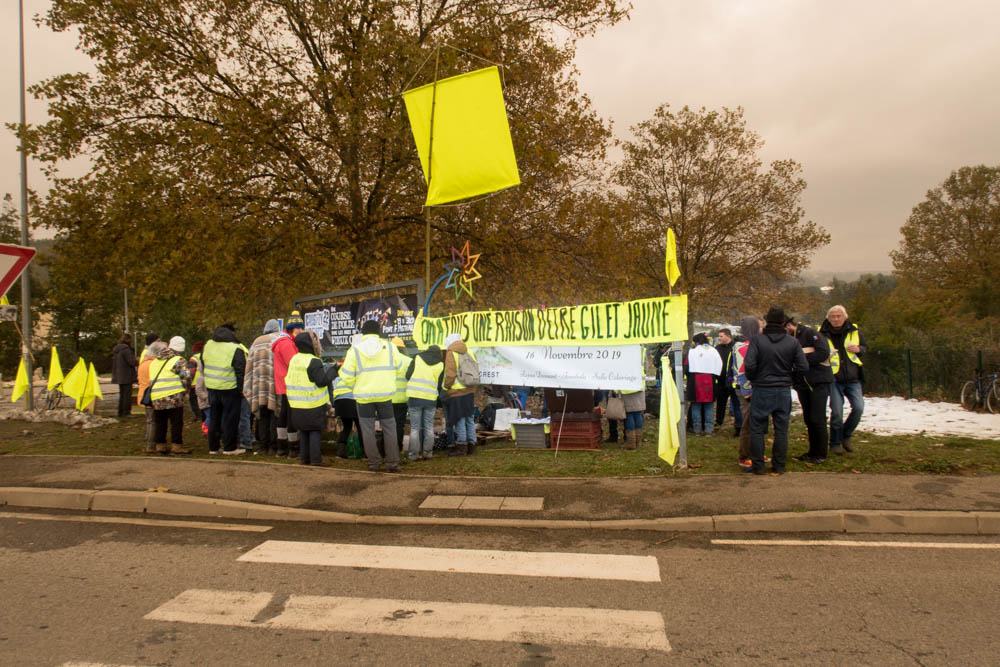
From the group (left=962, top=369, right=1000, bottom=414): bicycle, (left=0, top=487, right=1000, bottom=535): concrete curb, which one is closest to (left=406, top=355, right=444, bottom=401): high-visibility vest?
(left=0, top=487, right=1000, bottom=535): concrete curb

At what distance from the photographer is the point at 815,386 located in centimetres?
812

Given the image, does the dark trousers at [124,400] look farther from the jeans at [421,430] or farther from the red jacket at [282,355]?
the jeans at [421,430]

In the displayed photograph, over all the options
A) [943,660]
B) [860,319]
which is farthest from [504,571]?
[860,319]

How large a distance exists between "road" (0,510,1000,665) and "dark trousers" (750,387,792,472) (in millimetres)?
1958

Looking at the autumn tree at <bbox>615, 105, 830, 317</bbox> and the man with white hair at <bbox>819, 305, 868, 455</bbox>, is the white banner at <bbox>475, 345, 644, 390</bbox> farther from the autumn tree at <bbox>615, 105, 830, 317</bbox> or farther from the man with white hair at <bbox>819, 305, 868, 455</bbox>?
the autumn tree at <bbox>615, 105, 830, 317</bbox>

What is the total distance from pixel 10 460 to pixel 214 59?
9.75m

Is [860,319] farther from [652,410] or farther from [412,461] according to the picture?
[412,461]

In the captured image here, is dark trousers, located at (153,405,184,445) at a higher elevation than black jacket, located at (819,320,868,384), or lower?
lower

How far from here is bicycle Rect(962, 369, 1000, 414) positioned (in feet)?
47.6

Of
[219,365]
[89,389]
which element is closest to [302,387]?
[219,365]

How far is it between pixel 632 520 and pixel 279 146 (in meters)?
12.2

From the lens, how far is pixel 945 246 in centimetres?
4256

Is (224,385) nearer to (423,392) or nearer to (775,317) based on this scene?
(423,392)

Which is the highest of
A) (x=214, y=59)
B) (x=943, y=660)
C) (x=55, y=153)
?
(x=214, y=59)
